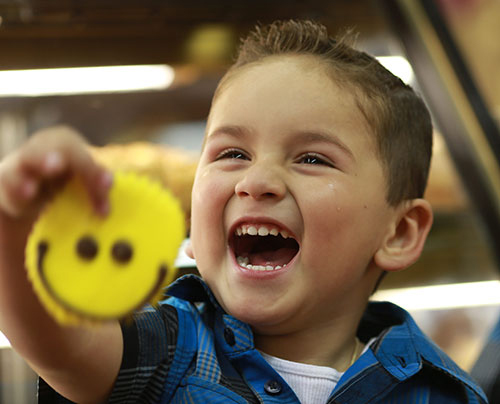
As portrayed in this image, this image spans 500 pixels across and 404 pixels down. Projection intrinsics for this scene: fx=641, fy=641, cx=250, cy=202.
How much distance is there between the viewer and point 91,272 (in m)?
0.42

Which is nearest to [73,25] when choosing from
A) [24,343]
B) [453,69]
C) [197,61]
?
[197,61]

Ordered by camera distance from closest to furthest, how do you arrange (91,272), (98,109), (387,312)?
(91,272) → (387,312) → (98,109)

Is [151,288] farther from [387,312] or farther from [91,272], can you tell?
[387,312]

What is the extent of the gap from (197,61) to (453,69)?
716 millimetres

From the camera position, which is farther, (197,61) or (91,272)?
(197,61)

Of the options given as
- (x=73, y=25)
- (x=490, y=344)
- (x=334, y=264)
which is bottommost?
(x=490, y=344)

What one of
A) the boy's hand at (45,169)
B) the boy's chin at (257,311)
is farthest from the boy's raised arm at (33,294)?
the boy's chin at (257,311)

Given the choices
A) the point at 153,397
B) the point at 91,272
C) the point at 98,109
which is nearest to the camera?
the point at 91,272

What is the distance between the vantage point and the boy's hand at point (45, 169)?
394 mm

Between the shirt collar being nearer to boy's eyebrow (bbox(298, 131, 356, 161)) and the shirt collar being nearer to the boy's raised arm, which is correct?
boy's eyebrow (bbox(298, 131, 356, 161))

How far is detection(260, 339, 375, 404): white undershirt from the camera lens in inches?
28.8

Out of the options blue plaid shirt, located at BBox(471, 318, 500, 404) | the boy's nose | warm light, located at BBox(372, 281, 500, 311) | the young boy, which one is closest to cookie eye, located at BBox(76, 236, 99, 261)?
the young boy

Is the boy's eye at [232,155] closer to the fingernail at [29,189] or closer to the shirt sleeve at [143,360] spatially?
the shirt sleeve at [143,360]

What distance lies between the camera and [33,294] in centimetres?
48
